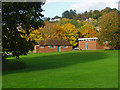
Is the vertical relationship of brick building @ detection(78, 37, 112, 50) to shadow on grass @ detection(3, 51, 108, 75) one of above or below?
above

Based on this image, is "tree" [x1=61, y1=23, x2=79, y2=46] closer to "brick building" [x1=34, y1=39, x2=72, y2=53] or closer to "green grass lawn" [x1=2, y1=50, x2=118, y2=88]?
"brick building" [x1=34, y1=39, x2=72, y2=53]

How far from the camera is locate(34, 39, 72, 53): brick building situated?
72.6 metres

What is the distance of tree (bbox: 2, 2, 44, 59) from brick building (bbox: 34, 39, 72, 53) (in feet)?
162

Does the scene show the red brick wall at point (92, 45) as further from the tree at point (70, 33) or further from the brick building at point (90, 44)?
the tree at point (70, 33)

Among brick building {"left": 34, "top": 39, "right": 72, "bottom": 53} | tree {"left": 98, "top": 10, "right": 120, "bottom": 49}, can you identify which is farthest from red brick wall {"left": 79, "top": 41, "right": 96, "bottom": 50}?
tree {"left": 98, "top": 10, "right": 120, "bottom": 49}

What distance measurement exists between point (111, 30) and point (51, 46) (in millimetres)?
21392

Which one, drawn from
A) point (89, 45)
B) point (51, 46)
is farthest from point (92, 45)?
point (51, 46)

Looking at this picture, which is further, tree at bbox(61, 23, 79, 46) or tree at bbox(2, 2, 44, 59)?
tree at bbox(61, 23, 79, 46)

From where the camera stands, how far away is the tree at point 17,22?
21250 mm

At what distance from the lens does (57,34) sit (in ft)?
284

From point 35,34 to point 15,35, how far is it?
59.0 metres

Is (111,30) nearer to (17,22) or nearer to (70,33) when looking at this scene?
(70,33)

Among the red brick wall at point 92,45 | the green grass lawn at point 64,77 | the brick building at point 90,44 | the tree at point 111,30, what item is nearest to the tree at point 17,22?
the green grass lawn at point 64,77

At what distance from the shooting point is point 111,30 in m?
65.8
